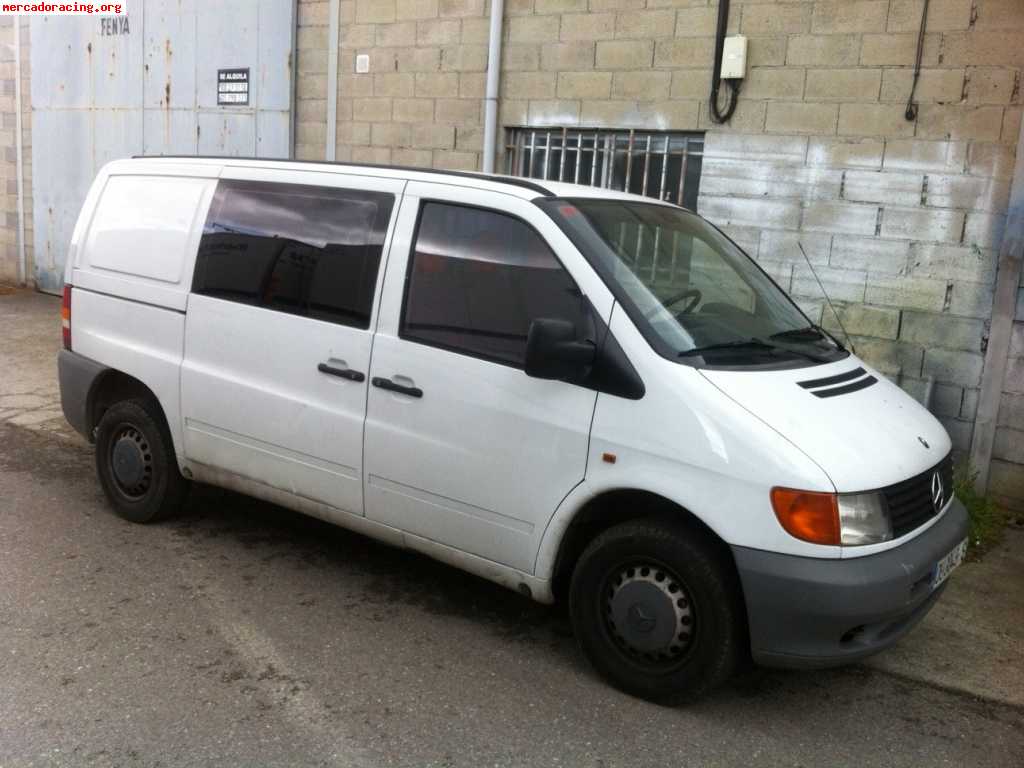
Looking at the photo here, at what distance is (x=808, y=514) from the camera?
3.32 m

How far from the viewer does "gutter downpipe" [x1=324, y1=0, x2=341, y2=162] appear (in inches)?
371

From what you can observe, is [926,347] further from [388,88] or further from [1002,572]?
[388,88]

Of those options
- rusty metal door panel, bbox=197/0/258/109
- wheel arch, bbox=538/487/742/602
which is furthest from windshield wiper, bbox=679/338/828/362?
rusty metal door panel, bbox=197/0/258/109

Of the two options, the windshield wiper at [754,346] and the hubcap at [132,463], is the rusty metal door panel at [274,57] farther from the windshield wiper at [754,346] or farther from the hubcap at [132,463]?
the windshield wiper at [754,346]

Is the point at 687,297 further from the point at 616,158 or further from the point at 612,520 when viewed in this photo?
the point at 616,158

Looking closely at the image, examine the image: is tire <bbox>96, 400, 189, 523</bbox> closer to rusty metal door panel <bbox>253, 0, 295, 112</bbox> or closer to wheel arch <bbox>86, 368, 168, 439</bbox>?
wheel arch <bbox>86, 368, 168, 439</bbox>

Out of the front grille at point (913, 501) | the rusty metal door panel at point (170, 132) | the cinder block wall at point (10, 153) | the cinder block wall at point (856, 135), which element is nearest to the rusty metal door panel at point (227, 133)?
the rusty metal door panel at point (170, 132)

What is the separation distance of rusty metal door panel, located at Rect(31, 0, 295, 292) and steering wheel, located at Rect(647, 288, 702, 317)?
6859 mm

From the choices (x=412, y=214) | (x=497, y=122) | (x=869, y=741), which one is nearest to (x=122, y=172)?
(x=412, y=214)

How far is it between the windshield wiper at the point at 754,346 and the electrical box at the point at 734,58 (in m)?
3.52

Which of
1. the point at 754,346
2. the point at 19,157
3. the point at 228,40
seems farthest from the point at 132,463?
the point at 19,157

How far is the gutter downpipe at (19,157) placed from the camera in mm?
13047

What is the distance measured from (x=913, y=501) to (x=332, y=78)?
746 centimetres

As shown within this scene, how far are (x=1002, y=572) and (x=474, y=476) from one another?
3165 millimetres
